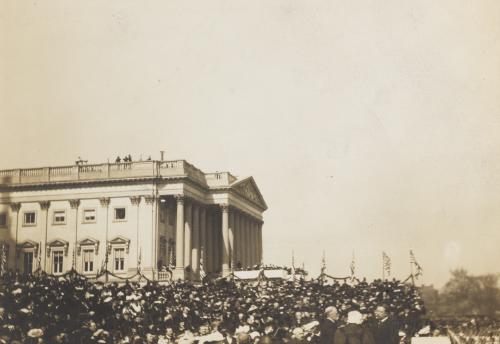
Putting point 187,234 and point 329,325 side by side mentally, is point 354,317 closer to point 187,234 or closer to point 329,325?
point 329,325

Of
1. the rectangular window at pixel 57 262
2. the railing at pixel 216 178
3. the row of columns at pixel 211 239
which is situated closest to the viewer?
the rectangular window at pixel 57 262

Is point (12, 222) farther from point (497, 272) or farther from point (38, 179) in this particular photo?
point (497, 272)

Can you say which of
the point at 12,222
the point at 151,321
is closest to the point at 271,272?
the point at 12,222

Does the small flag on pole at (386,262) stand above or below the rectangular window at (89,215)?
below

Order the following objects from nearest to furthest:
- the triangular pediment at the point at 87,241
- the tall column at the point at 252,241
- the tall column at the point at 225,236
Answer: the triangular pediment at the point at 87,241 → the tall column at the point at 225,236 → the tall column at the point at 252,241

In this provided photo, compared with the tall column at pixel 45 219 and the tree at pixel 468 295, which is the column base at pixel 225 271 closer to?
the tall column at pixel 45 219

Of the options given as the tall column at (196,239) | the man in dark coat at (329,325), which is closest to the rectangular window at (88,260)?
the tall column at (196,239)

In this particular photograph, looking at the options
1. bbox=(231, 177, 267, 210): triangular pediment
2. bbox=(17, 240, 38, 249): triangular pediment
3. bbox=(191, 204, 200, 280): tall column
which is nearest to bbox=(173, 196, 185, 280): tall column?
bbox=(191, 204, 200, 280): tall column
